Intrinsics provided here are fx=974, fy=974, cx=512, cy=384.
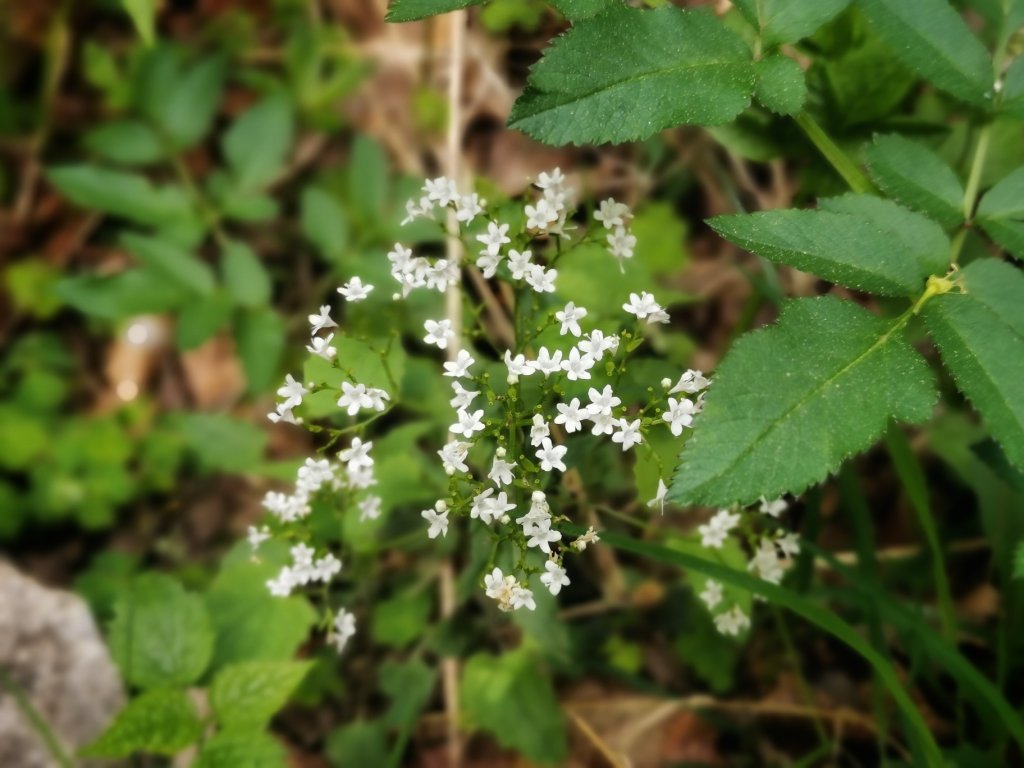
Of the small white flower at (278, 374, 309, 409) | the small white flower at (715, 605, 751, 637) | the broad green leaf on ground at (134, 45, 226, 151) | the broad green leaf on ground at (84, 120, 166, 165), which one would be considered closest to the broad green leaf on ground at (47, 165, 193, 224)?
the broad green leaf on ground at (84, 120, 166, 165)

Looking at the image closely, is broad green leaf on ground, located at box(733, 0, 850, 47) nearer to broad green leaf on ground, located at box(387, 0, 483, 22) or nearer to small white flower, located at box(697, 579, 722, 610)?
broad green leaf on ground, located at box(387, 0, 483, 22)

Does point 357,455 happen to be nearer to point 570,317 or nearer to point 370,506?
point 370,506

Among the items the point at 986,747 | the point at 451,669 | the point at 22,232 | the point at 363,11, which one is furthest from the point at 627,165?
the point at 22,232

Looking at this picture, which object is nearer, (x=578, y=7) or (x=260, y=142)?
(x=578, y=7)

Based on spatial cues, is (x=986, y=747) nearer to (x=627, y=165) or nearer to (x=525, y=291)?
(x=525, y=291)

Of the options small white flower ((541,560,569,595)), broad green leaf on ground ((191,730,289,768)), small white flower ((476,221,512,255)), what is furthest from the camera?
broad green leaf on ground ((191,730,289,768))

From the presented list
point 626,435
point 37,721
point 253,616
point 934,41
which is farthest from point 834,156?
point 37,721
